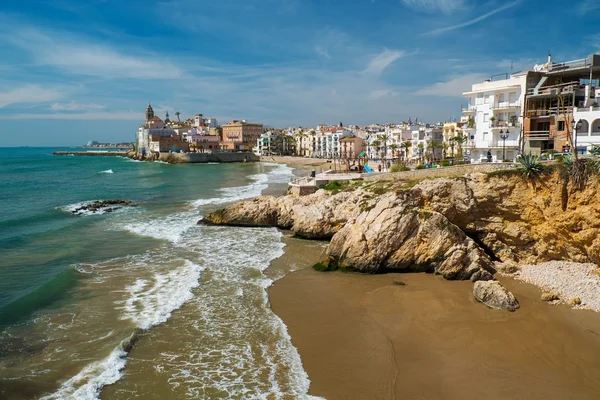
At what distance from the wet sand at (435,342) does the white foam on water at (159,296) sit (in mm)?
3835

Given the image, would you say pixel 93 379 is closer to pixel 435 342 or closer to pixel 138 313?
pixel 138 313

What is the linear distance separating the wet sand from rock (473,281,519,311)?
0.31 m

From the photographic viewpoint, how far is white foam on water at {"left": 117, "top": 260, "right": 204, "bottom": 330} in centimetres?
1510

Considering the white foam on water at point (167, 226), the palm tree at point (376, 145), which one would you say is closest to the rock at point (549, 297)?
the white foam on water at point (167, 226)

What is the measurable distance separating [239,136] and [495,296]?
14334 cm

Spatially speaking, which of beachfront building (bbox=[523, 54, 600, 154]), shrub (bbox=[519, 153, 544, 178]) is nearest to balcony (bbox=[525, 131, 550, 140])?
beachfront building (bbox=[523, 54, 600, 154])

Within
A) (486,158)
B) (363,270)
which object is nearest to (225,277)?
(363,270)

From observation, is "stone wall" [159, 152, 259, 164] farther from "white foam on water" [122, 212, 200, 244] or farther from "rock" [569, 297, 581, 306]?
"rock" [569, 297, 581, 306]

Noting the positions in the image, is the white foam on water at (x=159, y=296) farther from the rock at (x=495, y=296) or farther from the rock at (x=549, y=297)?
the rock at (x=549, y=297)

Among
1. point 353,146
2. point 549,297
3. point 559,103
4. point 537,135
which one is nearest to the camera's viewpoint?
point 549,297

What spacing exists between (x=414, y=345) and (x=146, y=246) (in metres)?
17.9

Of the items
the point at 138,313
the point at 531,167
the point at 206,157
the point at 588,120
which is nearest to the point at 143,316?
the point at 138,313

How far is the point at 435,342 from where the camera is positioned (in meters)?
13.4

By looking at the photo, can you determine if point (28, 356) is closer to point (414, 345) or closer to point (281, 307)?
point (281, 307)
